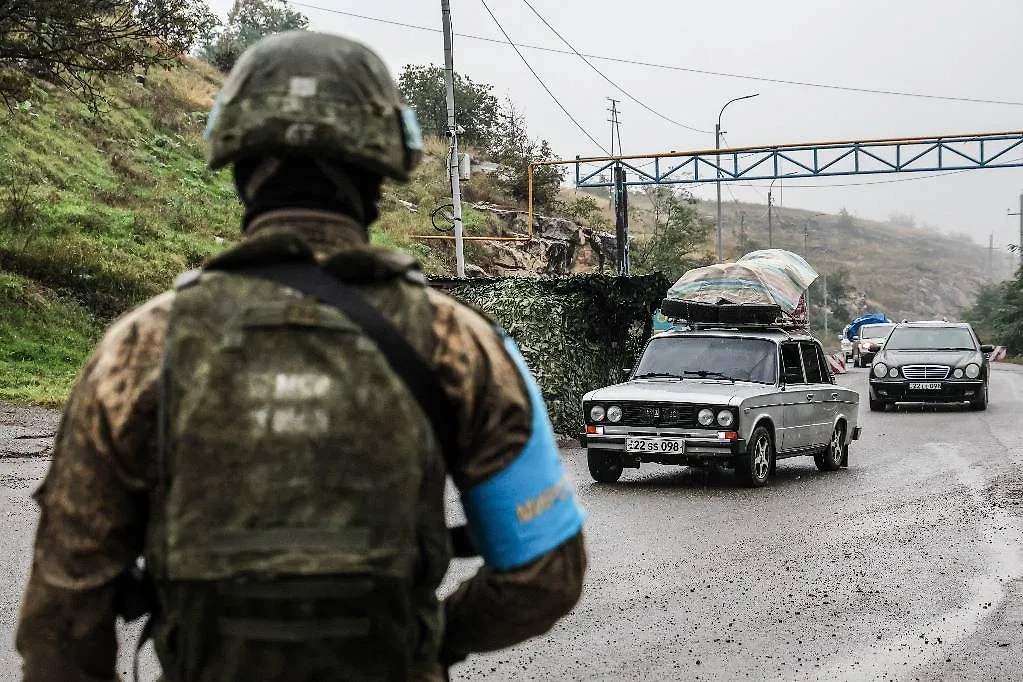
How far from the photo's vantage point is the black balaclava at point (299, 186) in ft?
7.46

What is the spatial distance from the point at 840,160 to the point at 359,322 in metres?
Result: 47.9

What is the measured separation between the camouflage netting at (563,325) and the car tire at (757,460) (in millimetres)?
5450

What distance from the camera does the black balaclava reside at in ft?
7.46

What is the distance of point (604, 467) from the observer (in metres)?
14.9

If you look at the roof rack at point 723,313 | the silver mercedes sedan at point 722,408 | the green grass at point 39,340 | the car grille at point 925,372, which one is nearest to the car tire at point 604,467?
the silver mercedes sedan at point 722,408

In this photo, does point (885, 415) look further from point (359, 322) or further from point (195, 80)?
point (195, 80)

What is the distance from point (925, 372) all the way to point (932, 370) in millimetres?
138

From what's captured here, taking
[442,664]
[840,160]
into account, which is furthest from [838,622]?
[840,160]

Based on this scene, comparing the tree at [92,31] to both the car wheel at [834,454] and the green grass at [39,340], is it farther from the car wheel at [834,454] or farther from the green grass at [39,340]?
the car wheel at [834,454]

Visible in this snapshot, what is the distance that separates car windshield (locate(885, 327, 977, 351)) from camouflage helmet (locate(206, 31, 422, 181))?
87.2ft

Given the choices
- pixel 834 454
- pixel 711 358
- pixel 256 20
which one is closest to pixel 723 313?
pixel 834 454

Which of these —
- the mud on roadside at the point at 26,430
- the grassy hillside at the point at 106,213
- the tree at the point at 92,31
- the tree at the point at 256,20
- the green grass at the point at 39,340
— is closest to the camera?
the mud on roadside at the point at 26,430

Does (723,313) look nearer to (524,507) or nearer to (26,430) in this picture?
(26,430)

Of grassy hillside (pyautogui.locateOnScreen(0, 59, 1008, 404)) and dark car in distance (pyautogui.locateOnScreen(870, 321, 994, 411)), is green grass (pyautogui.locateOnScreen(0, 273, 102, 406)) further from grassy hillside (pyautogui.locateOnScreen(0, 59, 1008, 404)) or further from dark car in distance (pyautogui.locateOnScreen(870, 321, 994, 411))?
dark car in distance (pyautogui.locateOnScreen(870, 321, 994, 411))
